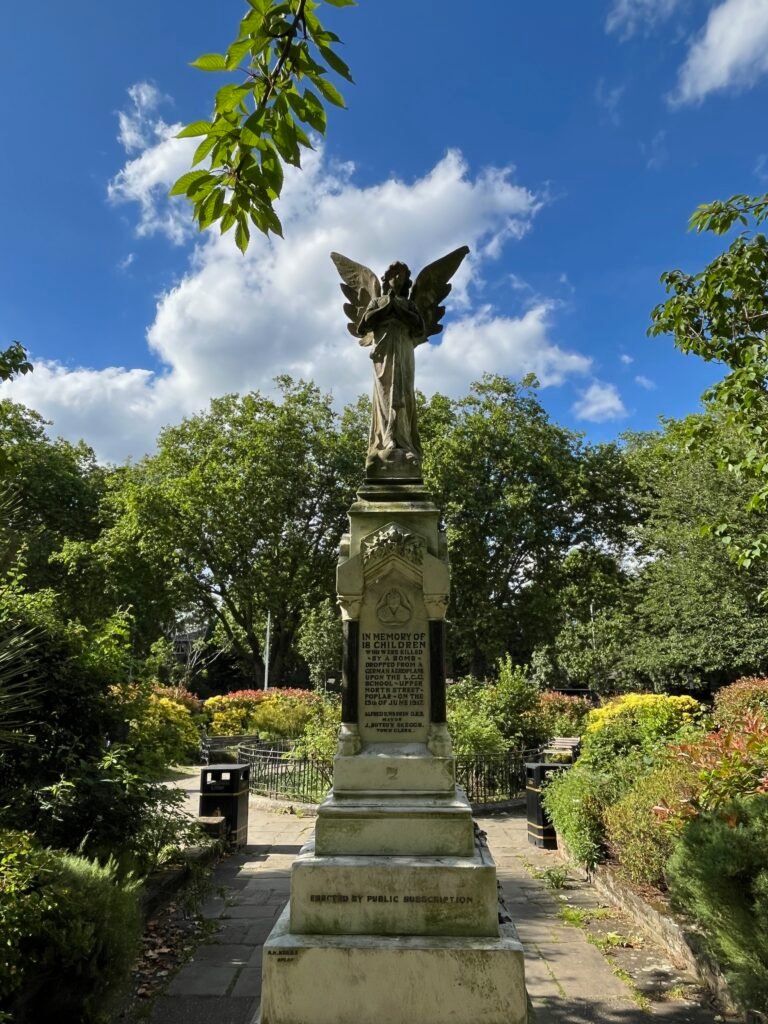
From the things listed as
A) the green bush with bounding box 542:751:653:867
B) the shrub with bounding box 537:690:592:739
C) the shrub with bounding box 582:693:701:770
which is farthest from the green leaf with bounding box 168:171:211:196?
the shrub with bounding box 537:690:592:739

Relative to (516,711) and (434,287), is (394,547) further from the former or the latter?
(516,711)

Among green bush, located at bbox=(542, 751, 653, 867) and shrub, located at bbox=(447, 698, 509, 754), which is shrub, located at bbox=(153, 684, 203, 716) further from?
green bush, located at bbox=(542, 751, 653, 867)

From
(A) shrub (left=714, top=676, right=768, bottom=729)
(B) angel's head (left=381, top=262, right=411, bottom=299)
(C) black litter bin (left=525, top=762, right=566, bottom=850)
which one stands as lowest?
(C) black litter bin (left=525, top=762, right=566, bottom=850)

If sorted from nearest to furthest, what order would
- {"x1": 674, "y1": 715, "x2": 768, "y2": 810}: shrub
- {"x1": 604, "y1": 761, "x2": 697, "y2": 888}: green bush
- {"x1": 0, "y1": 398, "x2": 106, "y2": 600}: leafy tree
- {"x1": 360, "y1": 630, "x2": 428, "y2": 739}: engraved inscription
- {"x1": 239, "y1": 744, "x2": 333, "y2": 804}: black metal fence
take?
{"x1": 360, "y1": 630, "x2": 428, "y2": 739}: engraved inscription
{"x1": 674, "y1": 715, "x2": 768, "y2": 810}: shrub
{"x1": 604, "y1": 761, "x2": 697, "y2": 888}: green bush
{"x1": 239, "y1": 744, "x2": 333, "y2": 804}: black metal fence
{"x1": 0, "y1": 398, "x2": 106, "y2": 600}: leafy tree

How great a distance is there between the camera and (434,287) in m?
6.89

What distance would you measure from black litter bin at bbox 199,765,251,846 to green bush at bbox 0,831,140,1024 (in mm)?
5560

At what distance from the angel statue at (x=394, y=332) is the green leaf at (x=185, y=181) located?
3766mm

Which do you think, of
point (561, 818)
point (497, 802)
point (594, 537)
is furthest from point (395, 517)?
point (594, 537)

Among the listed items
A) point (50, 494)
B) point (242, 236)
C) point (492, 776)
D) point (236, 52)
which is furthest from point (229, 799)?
point (50, 494)

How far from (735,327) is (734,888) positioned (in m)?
5.77

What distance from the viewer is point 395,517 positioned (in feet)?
19.1

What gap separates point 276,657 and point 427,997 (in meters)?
28.2

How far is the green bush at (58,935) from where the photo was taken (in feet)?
12.1

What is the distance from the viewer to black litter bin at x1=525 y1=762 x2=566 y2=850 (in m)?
9.84
